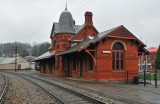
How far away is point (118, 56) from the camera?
61.6 feet

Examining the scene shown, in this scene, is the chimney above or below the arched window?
above

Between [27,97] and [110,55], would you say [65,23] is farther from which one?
[27,97]

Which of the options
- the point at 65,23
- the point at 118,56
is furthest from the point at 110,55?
the point at 65,23

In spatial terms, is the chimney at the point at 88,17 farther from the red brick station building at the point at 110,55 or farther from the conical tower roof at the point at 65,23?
the red brick station building at the point at 110,55

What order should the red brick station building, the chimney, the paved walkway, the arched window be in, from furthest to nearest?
the chimney, the arched window, the red brick station building, the paved walkway

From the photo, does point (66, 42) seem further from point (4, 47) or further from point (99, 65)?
point (4, 47)

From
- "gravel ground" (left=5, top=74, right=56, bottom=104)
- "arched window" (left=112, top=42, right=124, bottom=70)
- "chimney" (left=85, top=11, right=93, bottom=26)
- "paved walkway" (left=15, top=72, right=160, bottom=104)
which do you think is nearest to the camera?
"gravel ground" (left=5, top=74, right=56, bottom=104)

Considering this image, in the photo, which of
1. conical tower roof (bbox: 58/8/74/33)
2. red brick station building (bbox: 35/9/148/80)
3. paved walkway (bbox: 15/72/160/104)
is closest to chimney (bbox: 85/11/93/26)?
conical tower roof (bbox: 58/8/74/33)

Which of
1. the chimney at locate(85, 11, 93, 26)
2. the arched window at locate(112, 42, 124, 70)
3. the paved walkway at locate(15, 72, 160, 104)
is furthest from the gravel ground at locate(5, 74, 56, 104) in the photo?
the chimney at locate(85, 11, 93, 26)

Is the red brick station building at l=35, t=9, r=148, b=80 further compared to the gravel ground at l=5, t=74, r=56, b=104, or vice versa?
the red brick station building at l=35, t=9, r=148, b=80

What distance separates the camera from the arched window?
18.6m

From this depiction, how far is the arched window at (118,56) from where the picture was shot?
18.6 metres

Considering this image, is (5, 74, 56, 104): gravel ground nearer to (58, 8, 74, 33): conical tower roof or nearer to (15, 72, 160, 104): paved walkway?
(15, 72, 160, 104): paved walkway

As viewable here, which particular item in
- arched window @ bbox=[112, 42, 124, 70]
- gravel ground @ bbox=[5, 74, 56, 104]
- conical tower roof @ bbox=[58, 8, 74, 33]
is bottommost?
gravel ground @ bbox=[5, 74, 56, 104]
